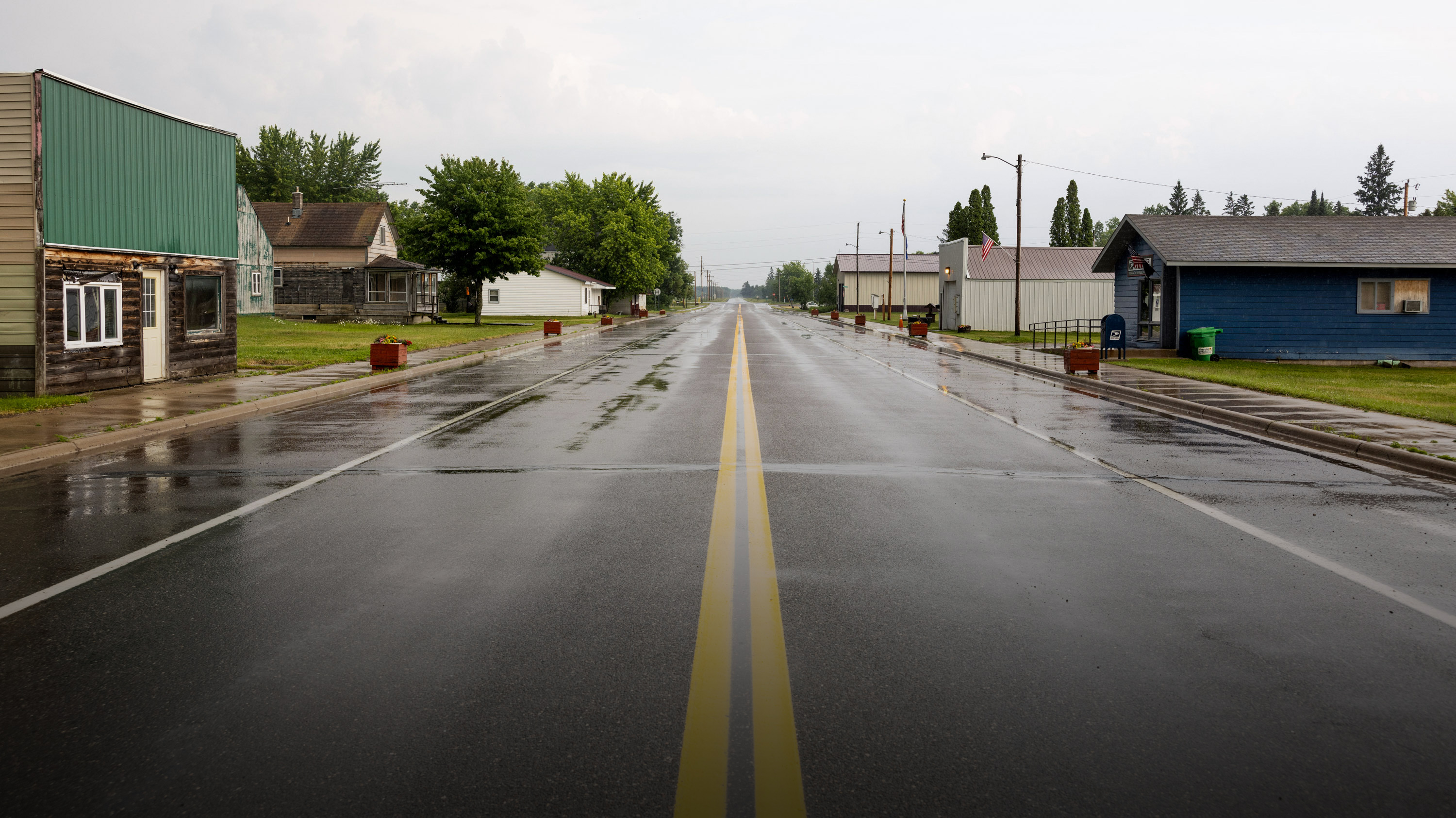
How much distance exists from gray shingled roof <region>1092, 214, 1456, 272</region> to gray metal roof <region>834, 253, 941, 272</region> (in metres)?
70.9

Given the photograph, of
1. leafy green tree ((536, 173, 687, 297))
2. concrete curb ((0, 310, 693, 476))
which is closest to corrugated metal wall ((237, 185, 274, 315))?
leafy green tree ((536, 173, 687, 297))

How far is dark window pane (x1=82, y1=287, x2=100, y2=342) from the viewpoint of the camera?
60.4 feet

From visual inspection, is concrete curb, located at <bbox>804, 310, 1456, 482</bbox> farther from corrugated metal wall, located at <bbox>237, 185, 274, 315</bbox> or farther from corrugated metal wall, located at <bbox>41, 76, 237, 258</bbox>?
corrugated metal wall, located at <bbox>237, 185, 274, 315</bbox>

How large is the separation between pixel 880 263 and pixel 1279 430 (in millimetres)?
94682

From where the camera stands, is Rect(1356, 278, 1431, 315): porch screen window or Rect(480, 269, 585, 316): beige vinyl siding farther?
Rect(480, 269, 585, 316): beige vinyl siding

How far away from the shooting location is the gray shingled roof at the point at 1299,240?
30422 mm

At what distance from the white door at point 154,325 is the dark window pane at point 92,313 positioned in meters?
1.02

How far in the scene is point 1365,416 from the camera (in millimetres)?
15492

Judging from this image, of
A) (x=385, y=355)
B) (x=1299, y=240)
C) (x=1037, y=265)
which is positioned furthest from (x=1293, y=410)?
(x=1037, y=265)

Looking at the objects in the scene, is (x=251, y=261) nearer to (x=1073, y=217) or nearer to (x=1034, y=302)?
(x=1034, y=302)

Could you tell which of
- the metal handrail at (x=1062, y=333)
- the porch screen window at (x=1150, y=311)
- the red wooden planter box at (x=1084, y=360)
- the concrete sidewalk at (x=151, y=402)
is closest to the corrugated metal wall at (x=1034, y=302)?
Answer: the metal handrail at (x=1062, y=333)

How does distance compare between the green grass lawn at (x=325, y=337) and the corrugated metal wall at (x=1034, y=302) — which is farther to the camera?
the corrugated metal wall at (x=1034, y=302)

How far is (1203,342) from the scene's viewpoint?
98.3 feet

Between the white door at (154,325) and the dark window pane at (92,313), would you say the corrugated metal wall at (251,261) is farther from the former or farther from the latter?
the dark window pane at (92,313)
